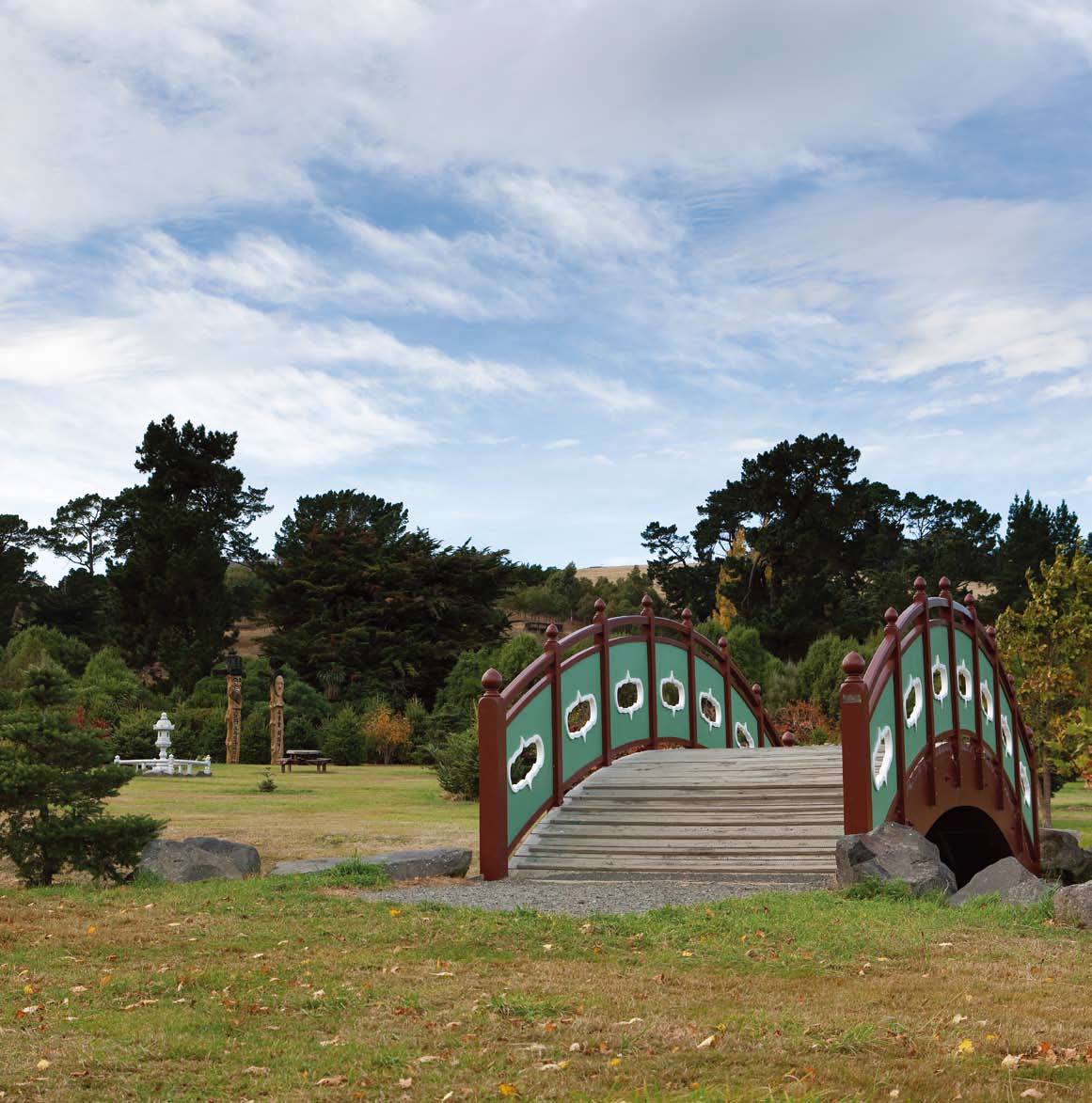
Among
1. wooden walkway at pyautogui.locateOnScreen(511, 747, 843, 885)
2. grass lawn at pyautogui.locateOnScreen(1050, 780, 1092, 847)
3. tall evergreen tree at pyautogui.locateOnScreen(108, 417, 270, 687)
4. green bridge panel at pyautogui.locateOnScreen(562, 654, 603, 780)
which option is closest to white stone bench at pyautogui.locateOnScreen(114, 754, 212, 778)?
tall evergreen tree at pyautogui.locateOnScreen(108, 417, 270, 687)

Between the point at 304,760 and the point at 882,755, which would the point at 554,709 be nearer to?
the point at 882,755

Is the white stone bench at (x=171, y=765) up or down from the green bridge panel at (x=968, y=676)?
down

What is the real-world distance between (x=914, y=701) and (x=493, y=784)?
483cm

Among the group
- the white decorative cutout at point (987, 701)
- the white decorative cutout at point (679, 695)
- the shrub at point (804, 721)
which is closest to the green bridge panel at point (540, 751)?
the white decorative cutout at point (679, 695)

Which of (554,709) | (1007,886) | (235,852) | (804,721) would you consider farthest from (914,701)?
(804,721)

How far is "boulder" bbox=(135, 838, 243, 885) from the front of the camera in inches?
382

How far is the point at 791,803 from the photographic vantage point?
11250 mm

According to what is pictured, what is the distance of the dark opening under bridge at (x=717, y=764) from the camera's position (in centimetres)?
1059

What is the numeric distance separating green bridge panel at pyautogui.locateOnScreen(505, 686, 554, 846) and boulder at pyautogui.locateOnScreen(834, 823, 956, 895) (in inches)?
119

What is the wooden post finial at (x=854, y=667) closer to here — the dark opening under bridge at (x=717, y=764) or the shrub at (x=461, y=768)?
the dark opening under bridge at (x=717, y=764)

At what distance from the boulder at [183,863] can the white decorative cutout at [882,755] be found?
547cm

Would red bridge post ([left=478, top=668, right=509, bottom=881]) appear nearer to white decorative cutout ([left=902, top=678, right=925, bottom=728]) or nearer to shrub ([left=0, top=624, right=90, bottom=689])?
white decorative cutout ([left=902, top=678, right=925, bottom=728])

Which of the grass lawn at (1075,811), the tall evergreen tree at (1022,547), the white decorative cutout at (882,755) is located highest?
the tall evergreen tree at (1022,547)

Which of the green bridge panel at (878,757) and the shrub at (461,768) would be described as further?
the shrub at (461,768)
